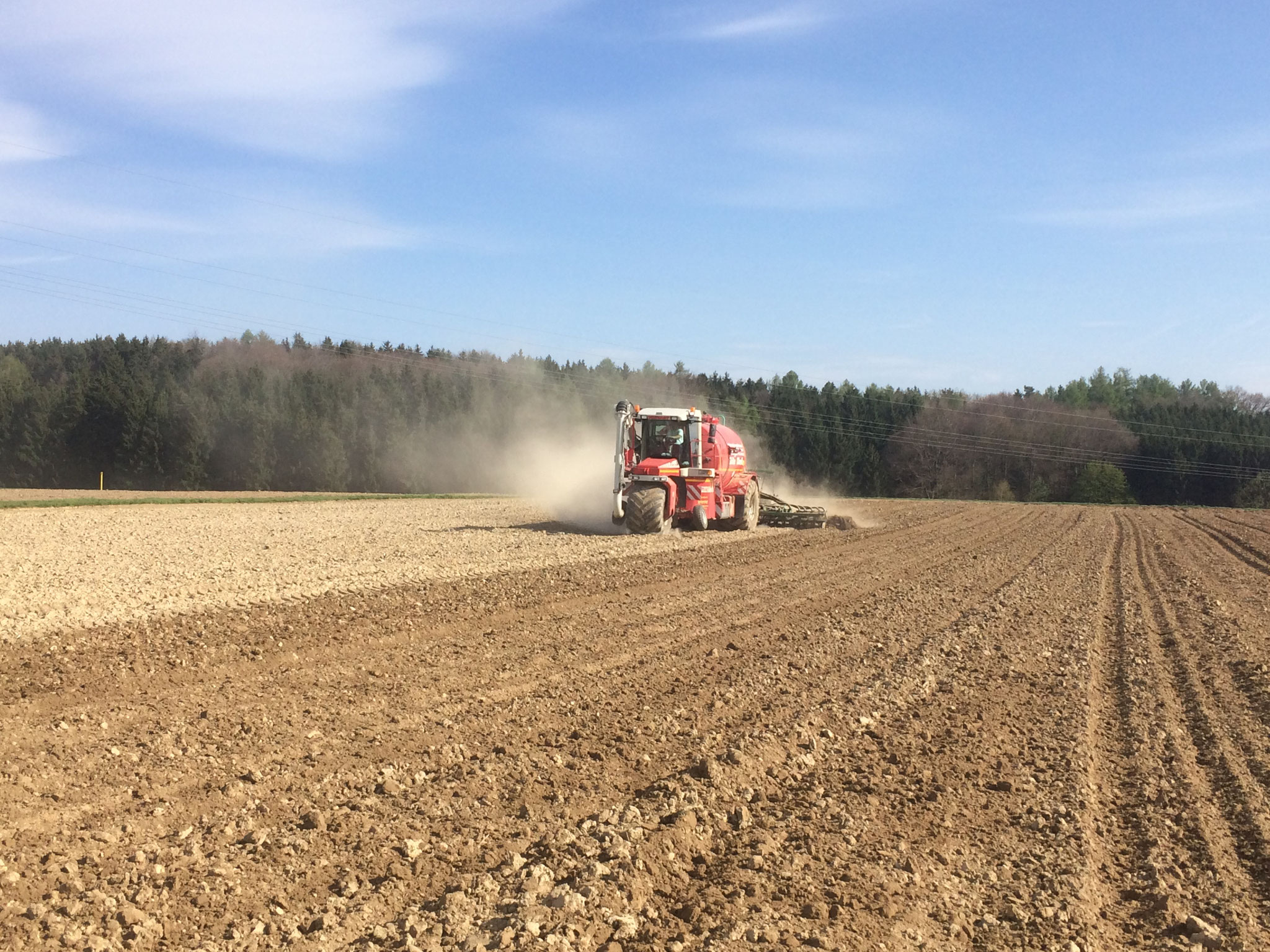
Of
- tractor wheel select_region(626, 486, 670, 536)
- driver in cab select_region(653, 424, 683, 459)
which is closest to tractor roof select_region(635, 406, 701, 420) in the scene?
driver in cab select_region(653, 424, 683, 459)

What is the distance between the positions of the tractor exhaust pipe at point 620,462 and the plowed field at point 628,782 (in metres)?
9.58

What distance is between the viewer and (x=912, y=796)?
19.4ft

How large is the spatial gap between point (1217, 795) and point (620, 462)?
52.6 feet

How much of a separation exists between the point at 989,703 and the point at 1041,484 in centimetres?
7539

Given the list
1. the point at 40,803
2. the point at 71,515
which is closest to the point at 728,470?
the point at 71,515

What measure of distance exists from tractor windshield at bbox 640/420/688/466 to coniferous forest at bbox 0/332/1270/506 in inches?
1123

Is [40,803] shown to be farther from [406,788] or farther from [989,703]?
[989,703]

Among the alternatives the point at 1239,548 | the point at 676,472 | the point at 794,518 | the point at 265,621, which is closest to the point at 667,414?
the point at 676,472

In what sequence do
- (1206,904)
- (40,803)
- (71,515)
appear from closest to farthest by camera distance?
(1206,904), (40,803), (71,515)

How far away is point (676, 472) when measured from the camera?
22.5m

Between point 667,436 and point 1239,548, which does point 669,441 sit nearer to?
point 667,436

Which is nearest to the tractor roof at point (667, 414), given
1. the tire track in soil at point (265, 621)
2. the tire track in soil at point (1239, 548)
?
the tire track in soil at point (265, 621)

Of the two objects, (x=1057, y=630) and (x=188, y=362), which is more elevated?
(x=188, y=362)

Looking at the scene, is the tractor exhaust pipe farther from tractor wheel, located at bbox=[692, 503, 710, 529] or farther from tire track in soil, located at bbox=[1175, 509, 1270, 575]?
tire track in soil, located at bbox=[1175, 509, 1270, 575]
